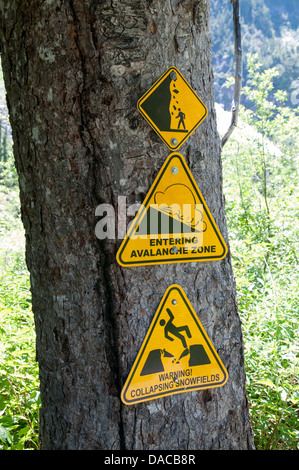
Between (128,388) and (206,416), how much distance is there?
322 mm

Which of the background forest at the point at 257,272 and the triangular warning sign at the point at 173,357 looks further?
the background forest at the point at 257,272

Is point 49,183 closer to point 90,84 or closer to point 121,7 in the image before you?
point 90,84

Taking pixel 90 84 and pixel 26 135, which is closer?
pixel 90 84

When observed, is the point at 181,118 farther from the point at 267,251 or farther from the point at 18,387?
the point at 267,251

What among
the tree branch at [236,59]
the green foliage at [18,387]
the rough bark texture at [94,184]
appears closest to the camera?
the rough bark texture at [94,184]

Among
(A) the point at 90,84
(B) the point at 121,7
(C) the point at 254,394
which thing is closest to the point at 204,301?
(A) the point at 90,84

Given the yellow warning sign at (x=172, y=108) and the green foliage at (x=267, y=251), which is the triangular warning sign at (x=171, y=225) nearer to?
the yellow warning sign at (x=172, y=108)

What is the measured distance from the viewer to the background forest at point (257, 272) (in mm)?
2309

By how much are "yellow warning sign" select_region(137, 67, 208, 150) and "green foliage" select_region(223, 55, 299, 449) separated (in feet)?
4.38

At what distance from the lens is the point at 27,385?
245cm

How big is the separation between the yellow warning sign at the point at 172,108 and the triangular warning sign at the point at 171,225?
8 centimetres

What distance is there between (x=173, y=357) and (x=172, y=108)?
0.85 m

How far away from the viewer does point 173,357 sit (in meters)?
1.38

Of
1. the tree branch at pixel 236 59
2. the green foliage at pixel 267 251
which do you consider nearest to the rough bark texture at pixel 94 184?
the tree branch at pixel 236 59
